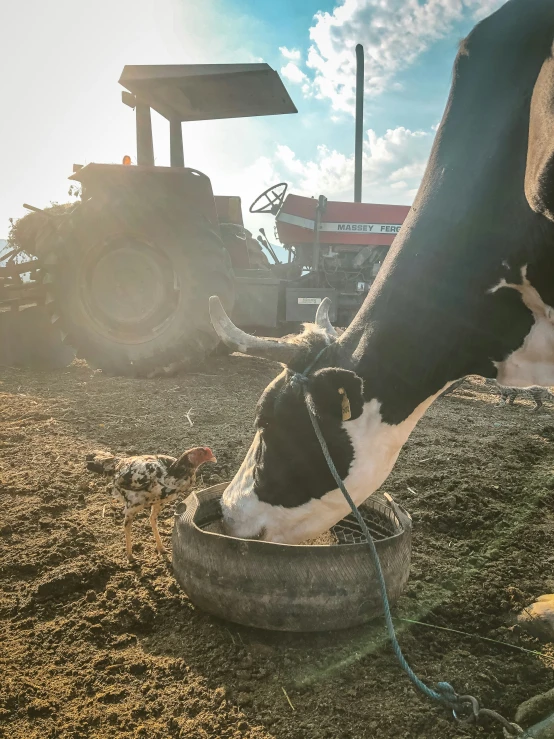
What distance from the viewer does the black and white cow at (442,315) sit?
70.6 inches

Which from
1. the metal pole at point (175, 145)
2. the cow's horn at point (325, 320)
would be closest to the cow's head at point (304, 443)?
the cow's horn at point (325, 320)

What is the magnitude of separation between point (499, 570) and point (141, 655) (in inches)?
59.6

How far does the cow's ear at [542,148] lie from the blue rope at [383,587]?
860 millimetres

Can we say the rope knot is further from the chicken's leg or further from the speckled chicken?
the chicken's leg

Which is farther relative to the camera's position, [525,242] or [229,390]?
[229,390]

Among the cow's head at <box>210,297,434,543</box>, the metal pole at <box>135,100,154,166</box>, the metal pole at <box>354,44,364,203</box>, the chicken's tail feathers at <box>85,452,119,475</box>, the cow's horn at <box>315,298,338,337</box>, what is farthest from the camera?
the metal pole at <box>354,44,364,203</box>

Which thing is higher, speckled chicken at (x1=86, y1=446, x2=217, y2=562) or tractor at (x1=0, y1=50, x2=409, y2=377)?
tractor at (x1=0, y1=50, x2=409, y2=377)

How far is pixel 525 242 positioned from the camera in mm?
1784

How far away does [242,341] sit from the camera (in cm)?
190

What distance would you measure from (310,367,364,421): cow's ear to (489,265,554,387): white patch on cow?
55 cm

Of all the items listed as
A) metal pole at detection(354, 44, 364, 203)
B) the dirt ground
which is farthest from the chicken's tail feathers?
metal pole at detection(354, 44, 364, 203)

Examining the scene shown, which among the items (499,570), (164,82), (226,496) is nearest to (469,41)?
(226,496)

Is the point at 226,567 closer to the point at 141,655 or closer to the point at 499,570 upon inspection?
the point at 141,655

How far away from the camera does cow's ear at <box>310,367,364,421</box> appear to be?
6.05ft
